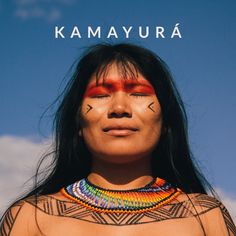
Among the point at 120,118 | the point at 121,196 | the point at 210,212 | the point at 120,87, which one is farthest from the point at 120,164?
the point at 210,212

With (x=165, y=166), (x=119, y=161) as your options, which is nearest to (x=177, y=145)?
(x=165, y=166)

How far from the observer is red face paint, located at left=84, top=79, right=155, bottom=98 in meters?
4.54

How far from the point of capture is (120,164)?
4512mm

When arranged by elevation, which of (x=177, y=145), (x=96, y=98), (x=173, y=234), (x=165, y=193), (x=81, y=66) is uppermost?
(x=81, y=66)

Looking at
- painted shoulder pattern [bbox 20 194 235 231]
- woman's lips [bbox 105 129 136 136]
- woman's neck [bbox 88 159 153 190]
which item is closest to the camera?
painted shoulder pattern [bbox 20 194 235 231]

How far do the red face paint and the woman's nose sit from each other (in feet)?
0.24

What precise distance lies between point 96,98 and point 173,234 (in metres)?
1.13

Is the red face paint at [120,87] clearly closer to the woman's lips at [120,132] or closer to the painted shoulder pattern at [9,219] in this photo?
the woman's lips at [120,132]

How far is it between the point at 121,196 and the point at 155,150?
61 cm

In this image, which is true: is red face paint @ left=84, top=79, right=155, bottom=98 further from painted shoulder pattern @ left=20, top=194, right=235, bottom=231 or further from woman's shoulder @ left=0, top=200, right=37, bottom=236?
woman's shoulder @ left=0, top=200, right=37, bottom=236

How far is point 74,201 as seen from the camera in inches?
175

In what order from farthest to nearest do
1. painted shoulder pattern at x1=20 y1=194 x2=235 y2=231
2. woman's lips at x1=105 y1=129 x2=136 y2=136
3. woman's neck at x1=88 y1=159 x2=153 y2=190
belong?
1. woman's neck at x1=88 y1=159 x2=153 y2=190
2. woman's lips at x1=105 y1=129 x2=136 y2=136
3. painted shoulder pattern at x1=20 y1=194 x2=235 y2=231

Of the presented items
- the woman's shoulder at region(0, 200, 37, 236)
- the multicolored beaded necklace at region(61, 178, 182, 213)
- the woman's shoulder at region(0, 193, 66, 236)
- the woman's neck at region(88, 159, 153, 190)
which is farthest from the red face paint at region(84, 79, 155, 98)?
the woman's shoulder at region(0, 200, 37, 236)

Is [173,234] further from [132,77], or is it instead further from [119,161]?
[132,77]
